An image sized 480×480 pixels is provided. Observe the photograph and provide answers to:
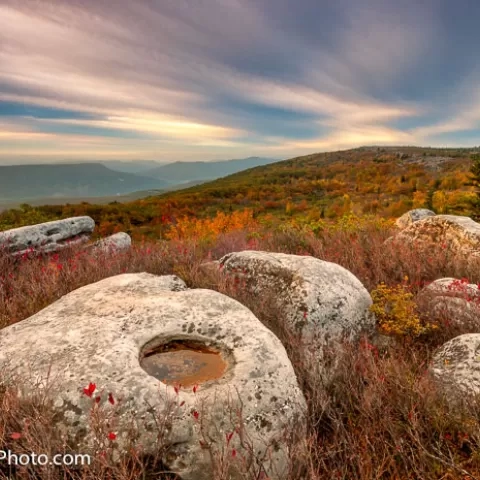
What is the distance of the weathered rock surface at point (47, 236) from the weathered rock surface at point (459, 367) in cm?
830

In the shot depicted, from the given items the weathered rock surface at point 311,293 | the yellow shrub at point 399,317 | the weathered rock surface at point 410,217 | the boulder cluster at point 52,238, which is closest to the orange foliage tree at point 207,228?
the boulder cluster at point 52,238

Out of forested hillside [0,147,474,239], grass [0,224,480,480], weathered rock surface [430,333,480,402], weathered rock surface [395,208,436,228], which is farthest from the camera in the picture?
forested hillside [0,147,474,239]

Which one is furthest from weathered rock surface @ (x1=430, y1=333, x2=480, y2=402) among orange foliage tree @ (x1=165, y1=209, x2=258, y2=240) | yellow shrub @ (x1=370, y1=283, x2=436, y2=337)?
orange foliage tree @ (x1=165, y1=209, x2=258, y2=240)

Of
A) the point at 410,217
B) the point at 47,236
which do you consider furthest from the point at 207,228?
the point at 410,217

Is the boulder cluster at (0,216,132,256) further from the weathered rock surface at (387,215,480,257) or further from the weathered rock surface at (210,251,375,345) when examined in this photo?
the weathered rock surface at (387,215,480,257)

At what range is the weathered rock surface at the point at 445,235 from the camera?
23.1ft

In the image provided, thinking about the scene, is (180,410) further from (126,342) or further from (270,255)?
(270,255)

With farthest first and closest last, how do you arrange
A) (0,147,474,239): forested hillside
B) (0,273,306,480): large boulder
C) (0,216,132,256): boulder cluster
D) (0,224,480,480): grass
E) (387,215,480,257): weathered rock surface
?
(0,147,474,239): forested hillside → (0,216,132,256): boulder cluster → (387,215,480,257): weathered rock surface → (0,273,306,480): large boulder → (0,224,480,480): grass

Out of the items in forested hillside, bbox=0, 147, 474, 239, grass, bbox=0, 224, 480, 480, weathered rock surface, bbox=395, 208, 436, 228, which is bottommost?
forested hillside, bbox=0, 147, 474, 239

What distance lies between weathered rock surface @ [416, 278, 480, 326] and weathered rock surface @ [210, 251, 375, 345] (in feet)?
2.65

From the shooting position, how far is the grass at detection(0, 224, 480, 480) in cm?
226

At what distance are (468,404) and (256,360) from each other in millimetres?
1865

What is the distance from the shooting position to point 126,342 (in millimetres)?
Answer: 3035

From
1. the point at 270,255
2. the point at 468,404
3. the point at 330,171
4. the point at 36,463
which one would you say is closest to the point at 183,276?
the point at 270,255
